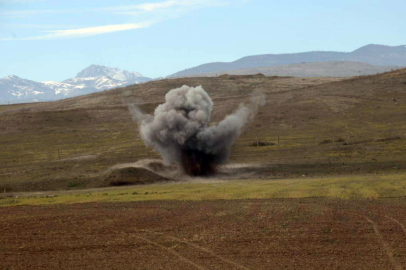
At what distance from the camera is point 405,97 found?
123 metres

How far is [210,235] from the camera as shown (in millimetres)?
35188

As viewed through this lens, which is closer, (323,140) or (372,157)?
(372,157)

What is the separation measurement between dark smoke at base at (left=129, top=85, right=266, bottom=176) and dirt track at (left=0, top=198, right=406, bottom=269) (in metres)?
19.1

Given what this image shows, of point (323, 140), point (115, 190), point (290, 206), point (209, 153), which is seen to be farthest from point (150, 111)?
point (290, 206)

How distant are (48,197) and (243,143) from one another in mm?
44336

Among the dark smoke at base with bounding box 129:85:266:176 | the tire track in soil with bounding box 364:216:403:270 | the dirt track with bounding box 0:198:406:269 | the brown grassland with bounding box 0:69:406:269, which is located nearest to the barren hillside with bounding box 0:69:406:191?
the brown grassland with bounding box 0:69:406:269

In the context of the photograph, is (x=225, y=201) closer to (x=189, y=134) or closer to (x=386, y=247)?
(x=386, y=247)

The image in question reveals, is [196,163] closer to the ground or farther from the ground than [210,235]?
farther from the ground

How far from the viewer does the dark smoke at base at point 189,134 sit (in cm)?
6538

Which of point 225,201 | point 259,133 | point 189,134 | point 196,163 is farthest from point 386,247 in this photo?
point 259,133

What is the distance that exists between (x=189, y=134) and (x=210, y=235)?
100ft

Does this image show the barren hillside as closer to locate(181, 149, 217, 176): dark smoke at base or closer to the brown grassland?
the brown grassland

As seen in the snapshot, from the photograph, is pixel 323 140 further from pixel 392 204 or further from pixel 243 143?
pixel 392 204

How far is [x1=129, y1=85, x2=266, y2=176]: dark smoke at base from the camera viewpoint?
65375 millimetres
